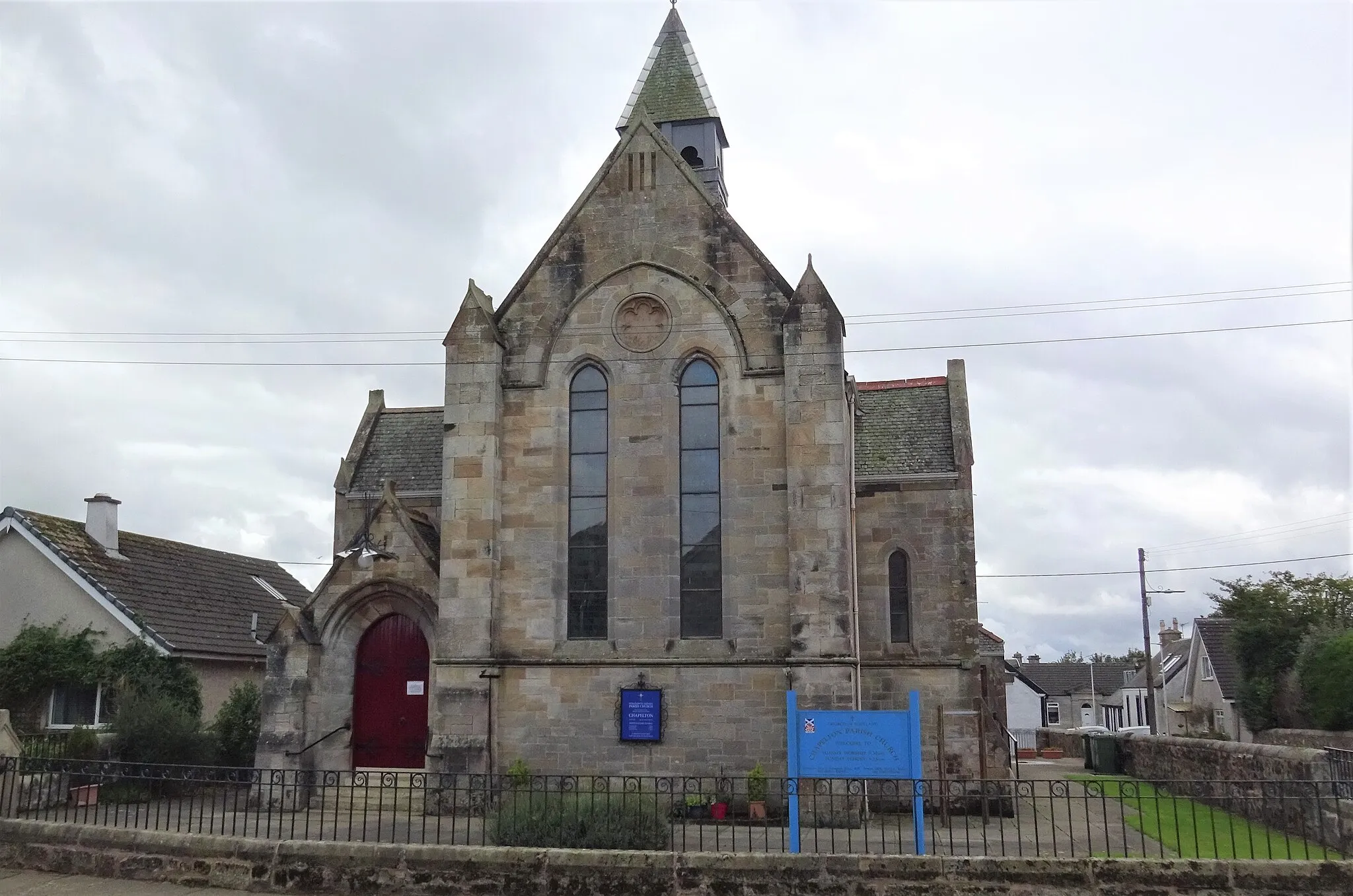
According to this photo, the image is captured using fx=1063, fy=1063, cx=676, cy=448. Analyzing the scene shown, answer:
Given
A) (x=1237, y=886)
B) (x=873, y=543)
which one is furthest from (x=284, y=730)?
(x=1237, y=886)

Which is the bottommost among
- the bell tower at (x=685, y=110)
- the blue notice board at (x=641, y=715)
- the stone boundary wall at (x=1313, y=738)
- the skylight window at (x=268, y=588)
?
the stone boundary wall at (x=1313, y=738)

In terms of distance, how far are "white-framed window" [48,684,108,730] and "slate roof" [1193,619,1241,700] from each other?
38.1 metres

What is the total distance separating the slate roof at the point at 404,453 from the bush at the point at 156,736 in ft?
19.9

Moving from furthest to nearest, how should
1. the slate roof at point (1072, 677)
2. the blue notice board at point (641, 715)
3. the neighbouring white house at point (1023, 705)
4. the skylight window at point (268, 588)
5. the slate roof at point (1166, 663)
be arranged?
1. the slate roof at point (1072, 677)
2. the neighbouring white house at point (1023, 705)
3. the slate roof at point (1166, 663)
4. the skylight window at point (268, 588)
5. the blue notice board at point (641, 715)

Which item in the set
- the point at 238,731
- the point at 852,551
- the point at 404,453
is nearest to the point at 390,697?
the point at 238,731

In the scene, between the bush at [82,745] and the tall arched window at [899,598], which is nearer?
the bush at [82,745]

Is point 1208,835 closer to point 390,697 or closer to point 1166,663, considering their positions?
point 390,697

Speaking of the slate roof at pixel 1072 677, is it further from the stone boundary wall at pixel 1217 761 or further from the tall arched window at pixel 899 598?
the tall arched window at pixel 899 598

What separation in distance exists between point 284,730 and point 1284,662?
28.3 meters

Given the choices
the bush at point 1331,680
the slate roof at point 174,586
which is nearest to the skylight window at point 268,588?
the slate roof at point 174,586

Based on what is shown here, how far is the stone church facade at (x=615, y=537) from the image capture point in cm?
1842

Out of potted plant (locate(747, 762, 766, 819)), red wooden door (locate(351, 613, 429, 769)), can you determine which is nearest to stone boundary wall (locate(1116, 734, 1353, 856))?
potted plant (locate(747, 762, 766, 819))

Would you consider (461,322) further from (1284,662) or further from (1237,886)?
(1284,662)

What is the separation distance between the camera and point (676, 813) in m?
17.8
